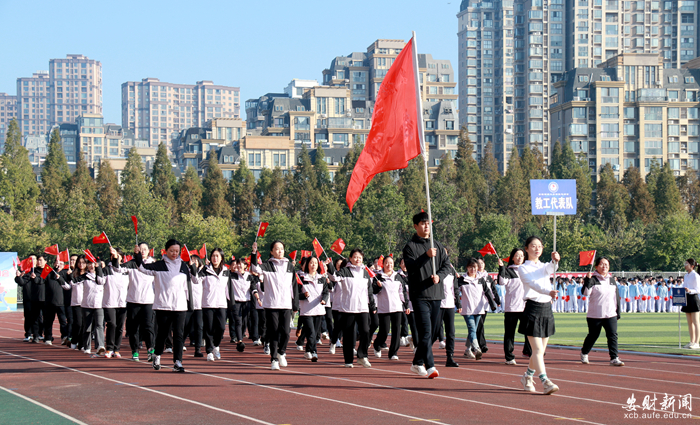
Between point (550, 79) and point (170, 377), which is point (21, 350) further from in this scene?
point (550, 79)

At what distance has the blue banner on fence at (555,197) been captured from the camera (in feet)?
63.1

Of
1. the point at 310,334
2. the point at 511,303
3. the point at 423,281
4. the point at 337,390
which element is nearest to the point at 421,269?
the point at 423,281

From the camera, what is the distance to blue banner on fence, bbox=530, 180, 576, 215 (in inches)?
757

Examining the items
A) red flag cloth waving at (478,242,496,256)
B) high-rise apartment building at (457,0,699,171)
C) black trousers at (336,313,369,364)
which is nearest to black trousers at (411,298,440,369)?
black trousers at (336,313,369,364)

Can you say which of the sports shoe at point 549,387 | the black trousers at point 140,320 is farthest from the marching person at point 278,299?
the sports shoe at point 549,387

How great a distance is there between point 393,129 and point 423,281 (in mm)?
2434

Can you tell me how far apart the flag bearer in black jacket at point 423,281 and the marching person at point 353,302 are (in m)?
2.54

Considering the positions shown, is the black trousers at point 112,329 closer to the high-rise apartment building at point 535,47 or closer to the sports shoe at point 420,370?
the sports shoe at point 420,370

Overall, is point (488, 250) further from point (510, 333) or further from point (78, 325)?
point (78, 325)

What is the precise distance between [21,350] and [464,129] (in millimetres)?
72147

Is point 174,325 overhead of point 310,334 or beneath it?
overhead

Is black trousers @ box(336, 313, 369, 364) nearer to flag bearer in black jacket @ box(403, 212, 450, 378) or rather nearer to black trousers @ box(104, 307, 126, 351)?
flag bearer in black jacket @ box(403, 212, 450, 378)

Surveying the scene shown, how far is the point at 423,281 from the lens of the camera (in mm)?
10883

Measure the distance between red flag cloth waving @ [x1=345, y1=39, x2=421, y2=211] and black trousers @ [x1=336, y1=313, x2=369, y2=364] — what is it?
2.39 m
